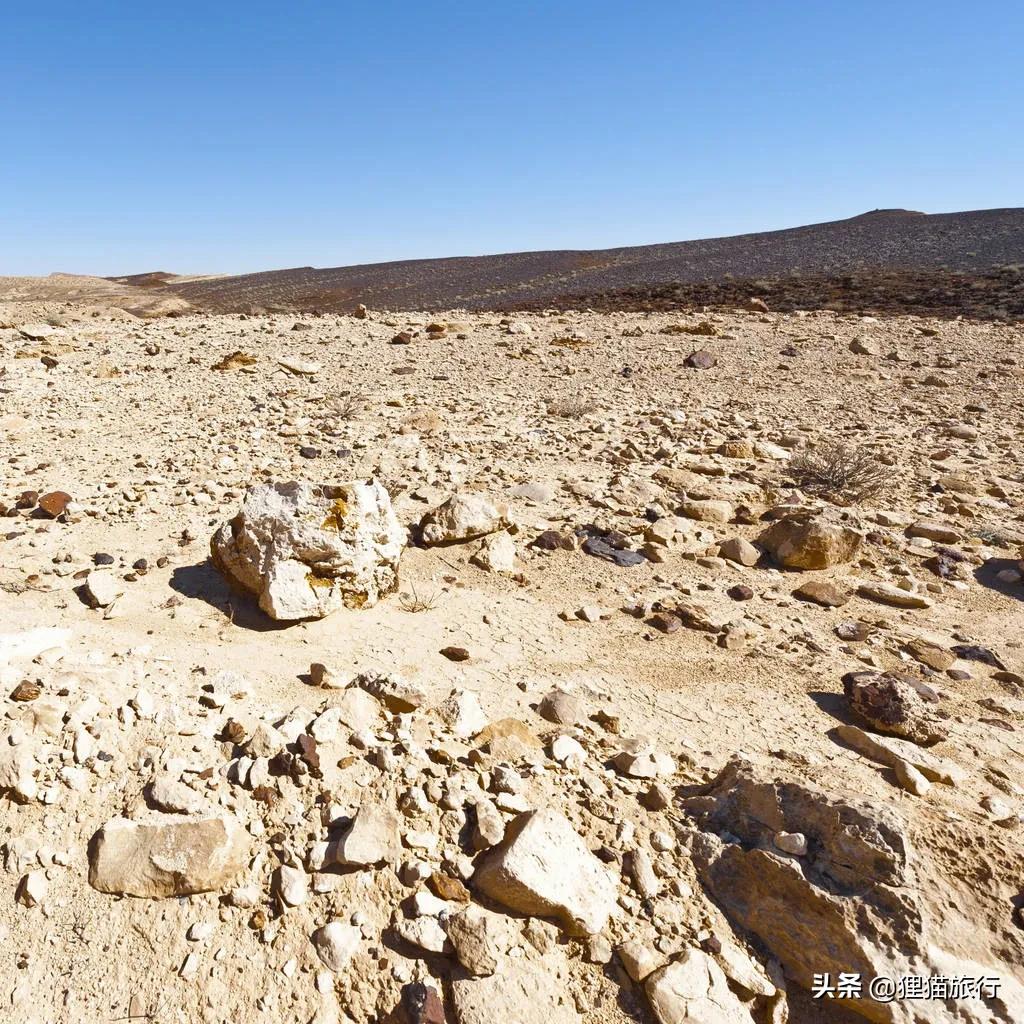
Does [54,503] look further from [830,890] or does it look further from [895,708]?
[895,708]

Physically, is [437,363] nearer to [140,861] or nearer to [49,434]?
[49,434]

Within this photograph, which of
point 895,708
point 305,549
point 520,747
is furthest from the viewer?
point 305,549

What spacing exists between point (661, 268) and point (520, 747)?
29274 millimetres

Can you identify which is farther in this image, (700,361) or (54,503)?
(700,361)

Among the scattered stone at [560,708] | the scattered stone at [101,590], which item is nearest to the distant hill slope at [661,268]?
the scattered stone at [560,708]

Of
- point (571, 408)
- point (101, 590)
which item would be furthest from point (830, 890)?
point (571, 408)

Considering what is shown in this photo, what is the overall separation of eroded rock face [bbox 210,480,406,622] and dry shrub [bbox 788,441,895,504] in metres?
2.84

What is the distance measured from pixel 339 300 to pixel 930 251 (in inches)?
920

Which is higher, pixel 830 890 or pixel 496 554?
pixel 496 554

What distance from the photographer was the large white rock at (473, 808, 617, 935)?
1.73m

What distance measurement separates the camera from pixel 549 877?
1.75 metres

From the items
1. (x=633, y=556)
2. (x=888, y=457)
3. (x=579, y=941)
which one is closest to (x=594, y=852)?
(x=579, y=941)

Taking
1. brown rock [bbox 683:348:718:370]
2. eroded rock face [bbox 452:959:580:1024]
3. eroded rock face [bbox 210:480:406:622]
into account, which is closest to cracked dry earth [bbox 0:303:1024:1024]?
eroded rock face [bbox 452:959:580:1024]

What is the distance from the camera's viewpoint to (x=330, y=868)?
1.84 metres
